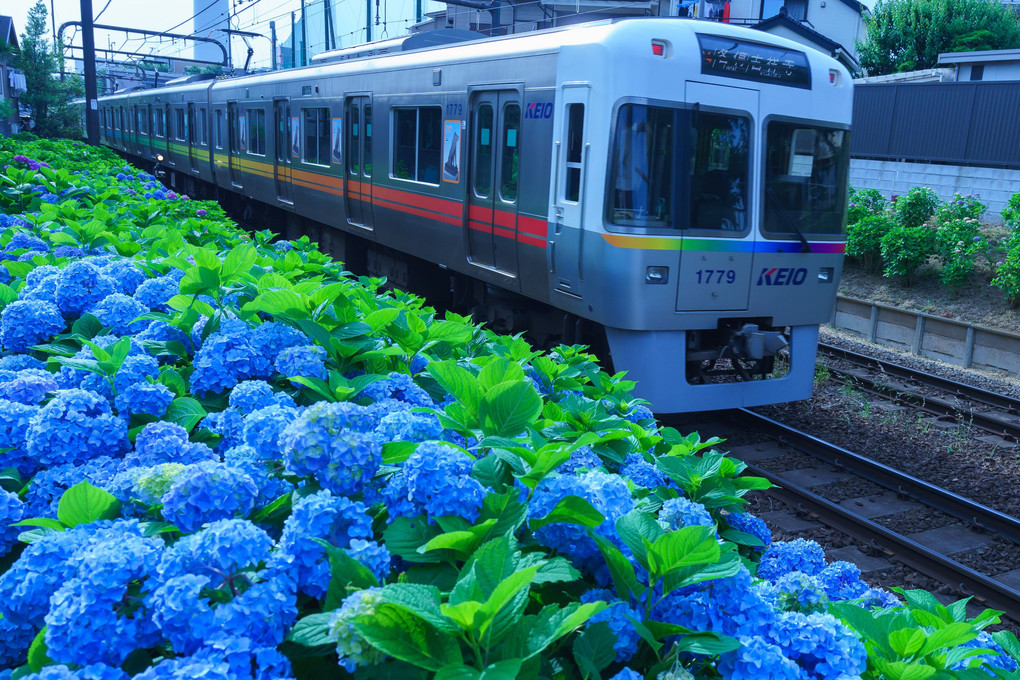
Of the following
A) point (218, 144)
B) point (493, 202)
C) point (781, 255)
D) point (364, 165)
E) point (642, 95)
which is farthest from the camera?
point (218, 144)

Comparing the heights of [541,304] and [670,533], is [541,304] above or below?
below

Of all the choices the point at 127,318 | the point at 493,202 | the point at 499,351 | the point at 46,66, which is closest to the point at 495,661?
the point at 499,351

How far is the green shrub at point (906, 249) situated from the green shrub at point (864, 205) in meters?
1.18

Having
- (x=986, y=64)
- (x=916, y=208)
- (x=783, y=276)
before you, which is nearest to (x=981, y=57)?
(x=986, y=64)

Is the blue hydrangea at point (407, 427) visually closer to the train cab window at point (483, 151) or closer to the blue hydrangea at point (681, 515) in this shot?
the blue hydrangea at point (681, 515)

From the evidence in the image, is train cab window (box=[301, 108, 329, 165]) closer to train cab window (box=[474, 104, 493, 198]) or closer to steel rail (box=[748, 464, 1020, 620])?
train cab window (box=[474, 104, 493, 198])

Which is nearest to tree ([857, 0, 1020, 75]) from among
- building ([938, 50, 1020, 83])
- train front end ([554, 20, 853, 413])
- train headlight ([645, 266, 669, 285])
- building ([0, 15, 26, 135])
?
building ([938, 50, 1020, 83])

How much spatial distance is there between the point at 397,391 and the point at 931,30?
3715cm

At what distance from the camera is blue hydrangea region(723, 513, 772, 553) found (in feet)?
7.02

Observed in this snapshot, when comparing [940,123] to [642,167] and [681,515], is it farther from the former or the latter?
[681,515]

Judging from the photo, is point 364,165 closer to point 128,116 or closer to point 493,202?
point 493,202

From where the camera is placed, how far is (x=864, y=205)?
15.6 metres

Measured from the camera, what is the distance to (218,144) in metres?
18.8

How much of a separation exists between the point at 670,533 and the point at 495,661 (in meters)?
0.38
